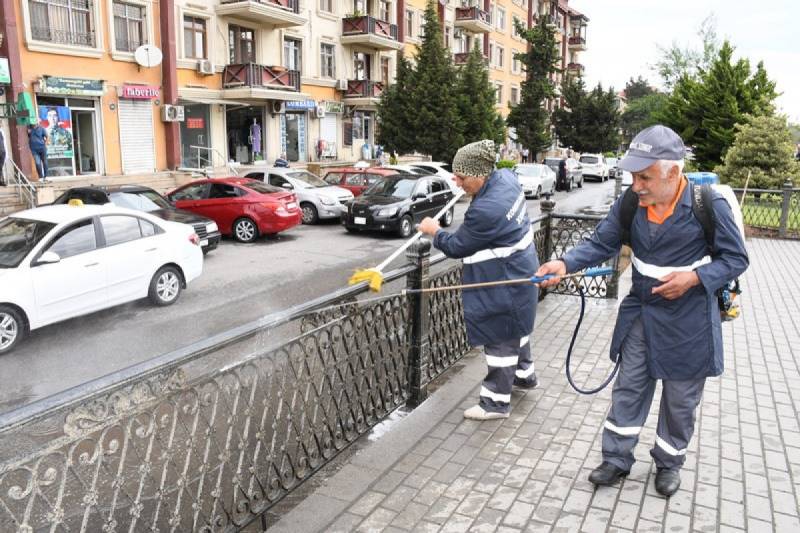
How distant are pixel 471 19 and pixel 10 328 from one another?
41455mm

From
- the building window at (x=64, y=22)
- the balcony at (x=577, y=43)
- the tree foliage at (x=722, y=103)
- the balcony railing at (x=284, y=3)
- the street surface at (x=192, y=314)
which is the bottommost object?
the street surface at (x=192, y=314)

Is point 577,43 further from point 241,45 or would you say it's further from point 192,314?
point 192,314

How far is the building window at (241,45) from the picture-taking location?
2633 centimetres

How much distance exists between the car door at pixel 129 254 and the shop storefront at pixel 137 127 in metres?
14.3

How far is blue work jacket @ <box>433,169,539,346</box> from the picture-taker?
14.7ft

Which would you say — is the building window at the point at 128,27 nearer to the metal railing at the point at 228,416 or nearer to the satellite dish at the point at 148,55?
the satellite dish at the point at 148,55

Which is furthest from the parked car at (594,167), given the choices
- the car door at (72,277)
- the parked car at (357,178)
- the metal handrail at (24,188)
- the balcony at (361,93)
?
the car door at (72,277)

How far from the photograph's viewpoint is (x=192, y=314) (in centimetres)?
→ 912

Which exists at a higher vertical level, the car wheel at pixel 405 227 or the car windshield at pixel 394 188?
the car windshield at pixel 394 188

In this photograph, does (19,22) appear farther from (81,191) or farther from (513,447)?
(513,447)

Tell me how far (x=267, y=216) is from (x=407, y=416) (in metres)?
11.1

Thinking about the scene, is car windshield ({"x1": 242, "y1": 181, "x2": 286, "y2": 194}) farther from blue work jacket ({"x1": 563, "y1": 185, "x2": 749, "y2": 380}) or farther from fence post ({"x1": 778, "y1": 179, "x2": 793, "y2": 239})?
blue work jacket ({"x1": 563, "y1": 185, "x2": 749, "y2": 380})

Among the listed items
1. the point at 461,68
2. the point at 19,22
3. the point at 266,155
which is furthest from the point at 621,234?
the point at 461,68

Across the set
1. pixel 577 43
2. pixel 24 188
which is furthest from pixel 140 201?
pixel 577 43
